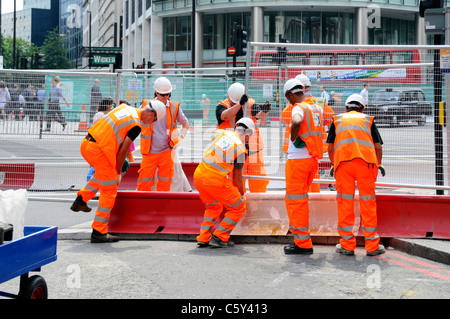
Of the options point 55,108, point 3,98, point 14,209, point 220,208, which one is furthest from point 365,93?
point 3,98

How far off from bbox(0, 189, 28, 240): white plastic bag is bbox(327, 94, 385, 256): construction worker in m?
3.56

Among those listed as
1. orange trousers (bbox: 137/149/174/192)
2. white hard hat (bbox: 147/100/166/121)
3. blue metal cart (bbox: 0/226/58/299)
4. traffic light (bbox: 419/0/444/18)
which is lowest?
blue metal cart (bbox: 0/226/58/299)

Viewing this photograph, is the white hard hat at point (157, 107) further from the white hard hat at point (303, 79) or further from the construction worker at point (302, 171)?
the white hard hat at point (303, 79)

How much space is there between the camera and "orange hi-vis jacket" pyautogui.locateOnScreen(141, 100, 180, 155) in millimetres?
7988

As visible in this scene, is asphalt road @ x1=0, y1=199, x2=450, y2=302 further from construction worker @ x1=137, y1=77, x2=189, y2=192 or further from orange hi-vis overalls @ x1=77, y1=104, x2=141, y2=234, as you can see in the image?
construction worker @ x1=137, y1=77, x2=189, y2=192

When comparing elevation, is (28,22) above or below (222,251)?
above

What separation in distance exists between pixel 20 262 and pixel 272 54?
16.8 ft

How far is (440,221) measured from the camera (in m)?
6.98

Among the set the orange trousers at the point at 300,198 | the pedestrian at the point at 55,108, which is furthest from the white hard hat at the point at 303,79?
the pedestrian at the point at 55,108

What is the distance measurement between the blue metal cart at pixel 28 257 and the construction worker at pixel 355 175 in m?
3.30

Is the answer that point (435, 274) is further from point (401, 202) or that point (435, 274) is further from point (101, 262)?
point (101, 262)

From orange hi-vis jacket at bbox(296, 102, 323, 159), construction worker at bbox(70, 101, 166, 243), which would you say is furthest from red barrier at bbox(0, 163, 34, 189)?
orange hi-vis jacket at bbox(296, 102, 323, 159)

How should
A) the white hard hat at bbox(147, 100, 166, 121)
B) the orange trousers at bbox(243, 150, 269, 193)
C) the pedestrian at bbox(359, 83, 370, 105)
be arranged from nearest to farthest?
the white hard hat at bbox(147, 100, 166, 121), the pedestrian at bbox(359, 83, 370, 105), the orange trousers at bbox(243, 150, 269, 193)

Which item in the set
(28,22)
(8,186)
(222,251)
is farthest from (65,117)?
(28,22)
